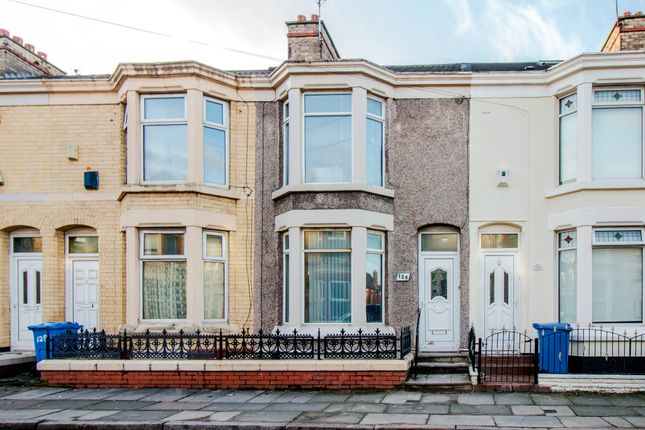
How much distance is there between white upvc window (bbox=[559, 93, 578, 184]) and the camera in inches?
513

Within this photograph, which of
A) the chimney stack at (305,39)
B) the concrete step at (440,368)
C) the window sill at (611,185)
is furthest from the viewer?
the chimney stack at (305,39)

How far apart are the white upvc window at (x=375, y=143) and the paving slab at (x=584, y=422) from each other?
632cm

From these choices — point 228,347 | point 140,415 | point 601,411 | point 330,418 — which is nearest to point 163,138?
point 228,347

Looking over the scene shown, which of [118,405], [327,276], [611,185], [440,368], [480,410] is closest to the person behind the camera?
[480,410]

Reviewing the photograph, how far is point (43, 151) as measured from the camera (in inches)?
560

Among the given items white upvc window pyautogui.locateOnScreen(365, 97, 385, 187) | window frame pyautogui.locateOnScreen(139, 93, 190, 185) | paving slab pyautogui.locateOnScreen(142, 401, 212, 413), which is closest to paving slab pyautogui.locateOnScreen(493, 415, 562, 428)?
paving slab pyautogui.locateOnScreen(142, 401, 212, 413)

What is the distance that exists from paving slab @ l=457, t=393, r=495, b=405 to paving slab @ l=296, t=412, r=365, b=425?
1.97 m

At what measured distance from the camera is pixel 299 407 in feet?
32.0

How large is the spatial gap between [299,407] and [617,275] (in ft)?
23.6

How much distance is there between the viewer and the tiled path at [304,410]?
8773 mm

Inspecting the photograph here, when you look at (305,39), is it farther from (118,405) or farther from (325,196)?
(118,405)

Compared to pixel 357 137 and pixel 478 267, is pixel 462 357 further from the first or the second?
pixel 357 137

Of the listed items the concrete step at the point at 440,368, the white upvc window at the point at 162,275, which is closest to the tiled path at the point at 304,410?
the concrete step at the point at 440,368

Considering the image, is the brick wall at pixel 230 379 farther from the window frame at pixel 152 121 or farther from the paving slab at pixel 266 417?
the window frame at pixel 152 121
